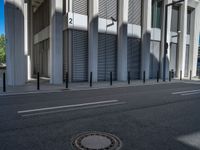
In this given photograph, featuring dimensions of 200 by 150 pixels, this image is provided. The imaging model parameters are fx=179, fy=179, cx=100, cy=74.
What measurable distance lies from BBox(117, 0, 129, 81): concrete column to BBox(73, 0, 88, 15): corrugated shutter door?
3.69m

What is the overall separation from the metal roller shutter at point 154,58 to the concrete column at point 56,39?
11289 millimetres

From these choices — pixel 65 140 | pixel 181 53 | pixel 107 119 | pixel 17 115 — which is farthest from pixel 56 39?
pixel 181 53

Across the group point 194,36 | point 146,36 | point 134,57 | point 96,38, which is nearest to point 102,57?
point 96,38

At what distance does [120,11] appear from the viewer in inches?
706

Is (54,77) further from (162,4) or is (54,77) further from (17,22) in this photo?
(162,4)

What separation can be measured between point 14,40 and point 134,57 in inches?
469

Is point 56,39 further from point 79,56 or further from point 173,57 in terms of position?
point 173,57

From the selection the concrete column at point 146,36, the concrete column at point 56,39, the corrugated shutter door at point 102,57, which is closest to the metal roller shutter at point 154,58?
the concrete column at point 146,36

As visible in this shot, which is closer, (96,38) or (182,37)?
(96,38)

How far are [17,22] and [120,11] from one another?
32.0ft

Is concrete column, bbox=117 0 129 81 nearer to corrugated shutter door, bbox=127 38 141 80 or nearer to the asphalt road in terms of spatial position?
corrugated shutter door, bbox=127 38 141 80

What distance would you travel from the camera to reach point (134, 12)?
63.0ft

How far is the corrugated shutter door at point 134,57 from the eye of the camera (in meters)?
19.1

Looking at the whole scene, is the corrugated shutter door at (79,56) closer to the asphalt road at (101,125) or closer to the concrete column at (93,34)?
the concrete column at (93,34)
